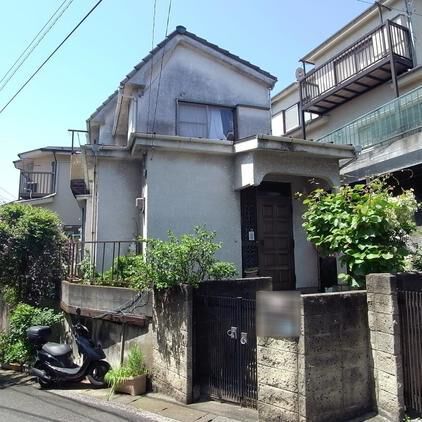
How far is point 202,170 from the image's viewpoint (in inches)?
367

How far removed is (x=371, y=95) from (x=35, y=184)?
720 inches

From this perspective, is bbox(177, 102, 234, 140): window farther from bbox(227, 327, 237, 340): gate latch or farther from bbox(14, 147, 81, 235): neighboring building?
bbox(14, 147, 81, 235): neighboring building

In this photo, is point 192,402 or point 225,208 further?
point 225,208

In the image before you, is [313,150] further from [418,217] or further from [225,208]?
[418,217]

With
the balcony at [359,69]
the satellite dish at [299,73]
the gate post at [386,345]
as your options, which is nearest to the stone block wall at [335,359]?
the gate post at [386,345]

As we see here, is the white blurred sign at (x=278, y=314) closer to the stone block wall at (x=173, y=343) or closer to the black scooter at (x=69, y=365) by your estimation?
the stone block wall at (x=173, y=343)

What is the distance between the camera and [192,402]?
224 inches

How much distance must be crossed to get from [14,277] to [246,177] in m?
6.78

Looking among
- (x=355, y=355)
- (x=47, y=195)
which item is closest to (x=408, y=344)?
(x=355, y=355)

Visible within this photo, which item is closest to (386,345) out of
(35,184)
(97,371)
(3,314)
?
(97,371)

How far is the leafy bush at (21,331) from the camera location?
28.6 feet

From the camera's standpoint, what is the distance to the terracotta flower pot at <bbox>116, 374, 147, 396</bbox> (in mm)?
6320

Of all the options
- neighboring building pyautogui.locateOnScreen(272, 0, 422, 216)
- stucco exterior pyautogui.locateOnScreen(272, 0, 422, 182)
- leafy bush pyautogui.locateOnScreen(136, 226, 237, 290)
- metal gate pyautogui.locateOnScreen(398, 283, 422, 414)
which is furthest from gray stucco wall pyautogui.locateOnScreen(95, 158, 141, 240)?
metal gate pyautogui.locateOnScreen(398, 283, 422, 414)

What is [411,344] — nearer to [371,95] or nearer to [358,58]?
[371,95]
